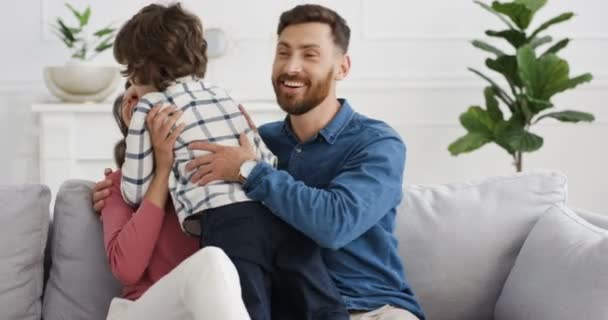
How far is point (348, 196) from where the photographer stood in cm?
212

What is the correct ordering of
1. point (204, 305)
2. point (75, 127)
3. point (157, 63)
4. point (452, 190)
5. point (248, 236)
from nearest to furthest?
1. point (204, 305)
2. point (248, 236)
3. point (157, 63)
4. point (452, 190)
5. point (75, 127)

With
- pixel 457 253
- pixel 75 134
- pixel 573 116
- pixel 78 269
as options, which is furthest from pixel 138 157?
pixel 573 116

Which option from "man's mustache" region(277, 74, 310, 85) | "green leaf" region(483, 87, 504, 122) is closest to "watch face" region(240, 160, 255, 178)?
"man's mustache" region(277, 74, 310, 85)

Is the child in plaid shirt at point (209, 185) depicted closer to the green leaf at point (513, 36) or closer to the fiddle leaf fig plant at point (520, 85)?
the fiddle leaf fig plant at point (520, 85)

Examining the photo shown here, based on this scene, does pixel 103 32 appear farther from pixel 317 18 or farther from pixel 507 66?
pixel 317 18

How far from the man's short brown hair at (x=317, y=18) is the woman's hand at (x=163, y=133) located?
0.40 metres

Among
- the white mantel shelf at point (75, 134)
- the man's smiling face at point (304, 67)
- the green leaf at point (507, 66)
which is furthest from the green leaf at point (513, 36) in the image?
the man's smiling face at point (304, 67)

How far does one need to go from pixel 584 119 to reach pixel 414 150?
92cm

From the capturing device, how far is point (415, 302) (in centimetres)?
226

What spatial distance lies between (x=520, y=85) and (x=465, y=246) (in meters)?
2.31

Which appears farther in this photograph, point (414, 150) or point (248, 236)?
point (414, 150)

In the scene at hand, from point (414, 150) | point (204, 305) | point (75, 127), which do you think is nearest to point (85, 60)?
point (75, 127)

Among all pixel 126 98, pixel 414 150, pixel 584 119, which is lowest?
pixel 414 150

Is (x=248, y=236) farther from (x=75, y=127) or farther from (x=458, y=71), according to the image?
(x=458, y=71)
